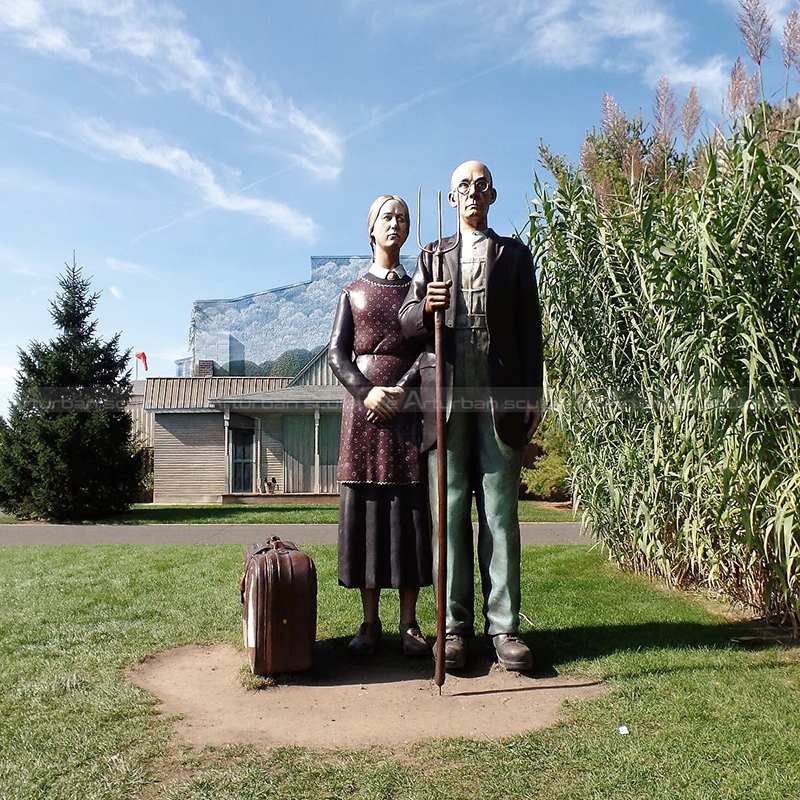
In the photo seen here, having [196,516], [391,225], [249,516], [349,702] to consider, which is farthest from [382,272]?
[196,516]

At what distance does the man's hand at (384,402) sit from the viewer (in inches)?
141

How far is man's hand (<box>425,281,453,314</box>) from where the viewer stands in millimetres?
3260

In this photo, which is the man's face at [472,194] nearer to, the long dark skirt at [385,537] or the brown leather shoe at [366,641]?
the long dark skirt at [385,537]

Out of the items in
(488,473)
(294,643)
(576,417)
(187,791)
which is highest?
(576,417)

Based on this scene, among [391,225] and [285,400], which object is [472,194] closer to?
[391,225]

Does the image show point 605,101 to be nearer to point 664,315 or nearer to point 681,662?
point 664,315

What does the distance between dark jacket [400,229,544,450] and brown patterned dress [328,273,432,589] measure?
0.45 ft

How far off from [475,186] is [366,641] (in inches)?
84.9

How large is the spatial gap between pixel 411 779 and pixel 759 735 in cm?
125

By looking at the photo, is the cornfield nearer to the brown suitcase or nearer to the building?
the brown suitcase

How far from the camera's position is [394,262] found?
387 cm

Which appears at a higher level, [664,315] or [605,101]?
[605,101]

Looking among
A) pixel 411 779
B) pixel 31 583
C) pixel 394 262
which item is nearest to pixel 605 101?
pixel 394 262

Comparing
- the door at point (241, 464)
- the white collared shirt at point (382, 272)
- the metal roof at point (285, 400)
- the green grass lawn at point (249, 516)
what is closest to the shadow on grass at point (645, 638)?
the white collared shirt at point (382, 272)
